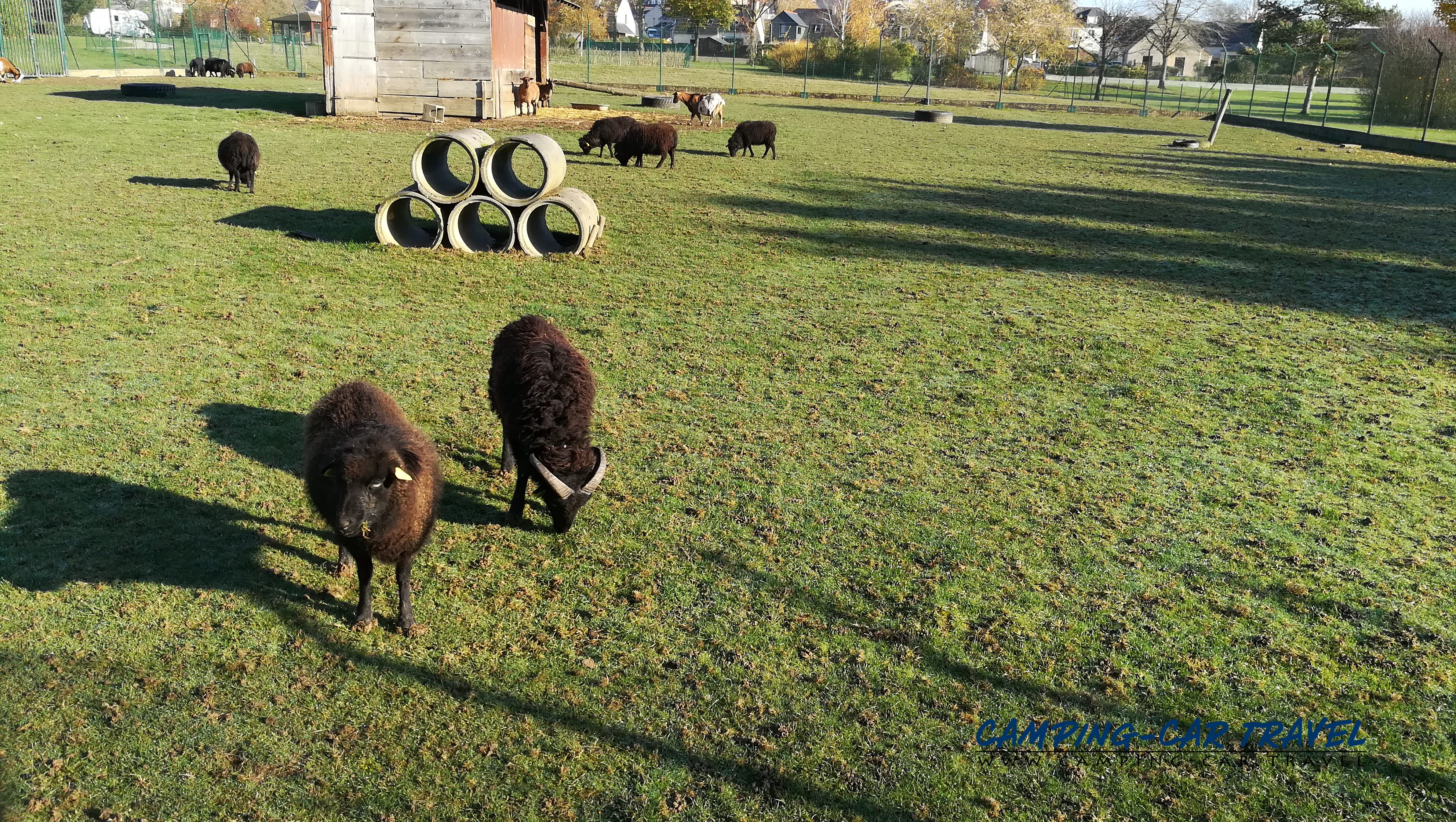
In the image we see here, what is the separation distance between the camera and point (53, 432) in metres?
5.83

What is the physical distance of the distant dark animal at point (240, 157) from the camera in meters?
13.5

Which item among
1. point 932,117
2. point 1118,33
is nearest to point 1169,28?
point 1118,33

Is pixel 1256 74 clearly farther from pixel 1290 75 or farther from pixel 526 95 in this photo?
pixel 526 95

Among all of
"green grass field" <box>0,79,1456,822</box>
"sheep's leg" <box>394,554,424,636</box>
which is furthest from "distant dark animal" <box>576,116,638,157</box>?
"sheep's leg" <box>394,554,424,636</box>

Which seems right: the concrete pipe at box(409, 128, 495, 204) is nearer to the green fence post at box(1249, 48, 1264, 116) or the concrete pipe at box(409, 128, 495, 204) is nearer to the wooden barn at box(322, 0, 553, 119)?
the wooden barn at box(322, 0, 553, 119)

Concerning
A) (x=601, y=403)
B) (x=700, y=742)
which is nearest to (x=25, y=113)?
(x=601, y=403)

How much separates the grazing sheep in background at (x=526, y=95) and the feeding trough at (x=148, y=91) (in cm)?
1118

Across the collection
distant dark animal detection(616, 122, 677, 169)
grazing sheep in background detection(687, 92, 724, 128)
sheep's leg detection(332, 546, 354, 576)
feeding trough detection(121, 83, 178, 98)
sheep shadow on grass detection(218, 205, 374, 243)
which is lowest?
sheep's leg detection(332, 546, 354, 576)

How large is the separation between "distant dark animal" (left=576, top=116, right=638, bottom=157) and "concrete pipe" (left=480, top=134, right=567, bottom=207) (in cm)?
837

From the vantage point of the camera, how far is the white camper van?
6197cm

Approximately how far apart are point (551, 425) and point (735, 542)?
1209mm

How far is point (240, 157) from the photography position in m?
13.6

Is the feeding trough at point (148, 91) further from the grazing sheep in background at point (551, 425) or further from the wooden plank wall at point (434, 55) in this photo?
the grazing sheep in background at point (551, 425)

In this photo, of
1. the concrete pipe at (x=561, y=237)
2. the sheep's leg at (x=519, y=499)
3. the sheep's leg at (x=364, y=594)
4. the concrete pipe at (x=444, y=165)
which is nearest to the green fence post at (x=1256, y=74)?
the concrete pipe at (x=561, y=237)
